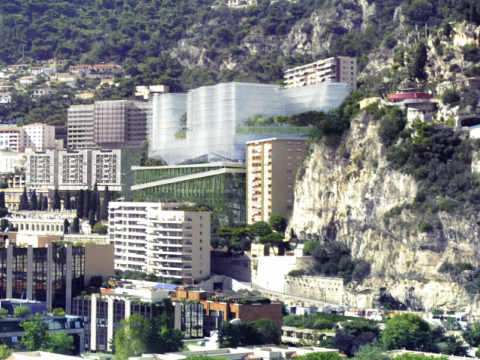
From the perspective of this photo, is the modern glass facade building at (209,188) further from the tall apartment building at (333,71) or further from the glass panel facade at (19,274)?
the glass panel facade at (19,274)

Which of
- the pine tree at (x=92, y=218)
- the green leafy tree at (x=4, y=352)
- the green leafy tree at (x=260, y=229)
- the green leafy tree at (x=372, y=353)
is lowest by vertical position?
the green leafy tree at (x=372, y=353)

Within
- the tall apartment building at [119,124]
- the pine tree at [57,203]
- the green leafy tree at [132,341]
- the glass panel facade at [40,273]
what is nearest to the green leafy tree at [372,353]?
the green leafy tree at [132,341]

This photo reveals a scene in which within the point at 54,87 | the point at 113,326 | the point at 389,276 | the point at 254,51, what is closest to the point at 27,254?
the point at 113,326

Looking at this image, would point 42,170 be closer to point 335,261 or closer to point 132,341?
point 335,261

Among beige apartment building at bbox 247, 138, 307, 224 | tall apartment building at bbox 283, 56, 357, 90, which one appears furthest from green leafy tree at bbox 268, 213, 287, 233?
tall apartment building at bbox 283, 56, 357, 90

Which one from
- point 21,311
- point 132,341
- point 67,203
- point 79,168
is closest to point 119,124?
point 79,168
